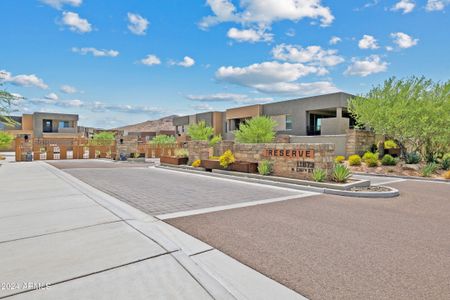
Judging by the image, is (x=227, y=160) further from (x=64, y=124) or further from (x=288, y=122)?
(x=64, y=124)

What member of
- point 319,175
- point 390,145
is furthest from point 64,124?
point 319,175

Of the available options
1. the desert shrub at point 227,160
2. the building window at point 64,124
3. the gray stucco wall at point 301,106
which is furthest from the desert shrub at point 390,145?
the building window at point 64,124

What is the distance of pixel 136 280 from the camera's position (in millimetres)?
3459

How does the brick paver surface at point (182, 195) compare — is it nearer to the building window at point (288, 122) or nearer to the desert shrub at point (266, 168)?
the desert shrub at point (266, 168)

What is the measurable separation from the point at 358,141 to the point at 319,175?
540 inches

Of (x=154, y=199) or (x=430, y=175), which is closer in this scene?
(x=154, y=199)

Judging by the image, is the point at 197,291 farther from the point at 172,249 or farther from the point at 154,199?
the point at 154,199

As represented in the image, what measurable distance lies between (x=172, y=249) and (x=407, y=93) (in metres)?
19.8

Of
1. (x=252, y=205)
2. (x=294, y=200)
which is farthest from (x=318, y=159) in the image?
(x=252, y=205)

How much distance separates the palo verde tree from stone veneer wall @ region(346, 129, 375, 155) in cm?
233

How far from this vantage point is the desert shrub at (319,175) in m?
11.3

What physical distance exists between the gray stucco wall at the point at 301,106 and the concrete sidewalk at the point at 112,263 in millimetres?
25391

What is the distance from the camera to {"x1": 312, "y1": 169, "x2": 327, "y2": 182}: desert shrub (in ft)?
37.0

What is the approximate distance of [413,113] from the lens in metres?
16.9
